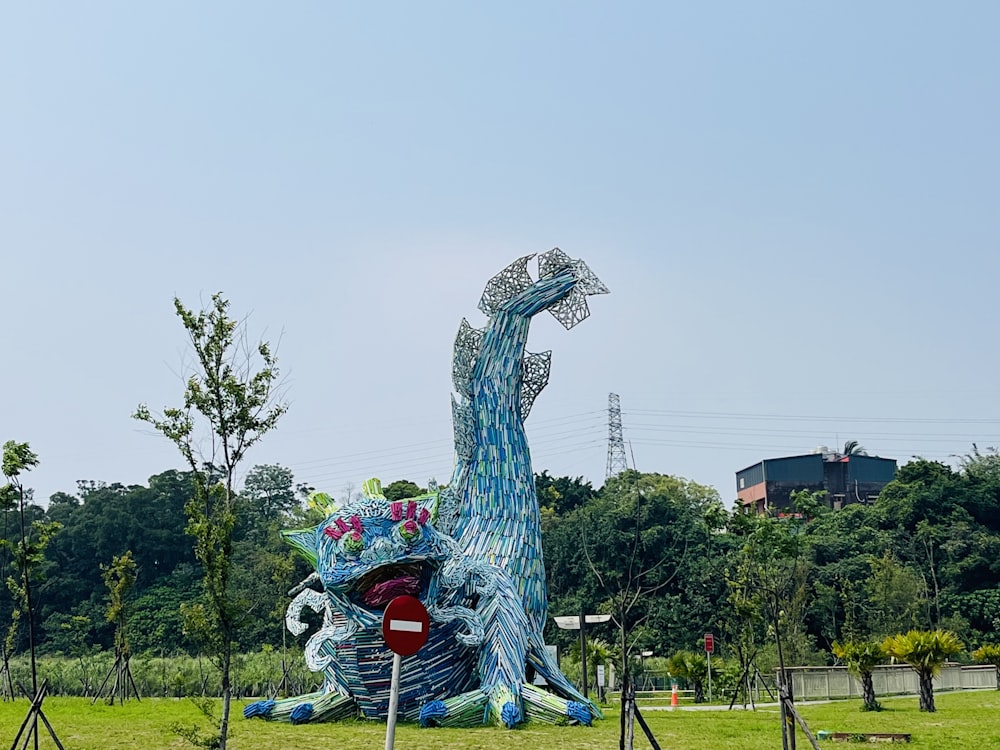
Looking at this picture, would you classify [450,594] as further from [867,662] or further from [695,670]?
[695,670]

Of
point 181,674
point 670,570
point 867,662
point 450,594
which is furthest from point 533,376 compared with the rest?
point 670,570

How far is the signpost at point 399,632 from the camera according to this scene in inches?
251

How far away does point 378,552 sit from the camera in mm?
13336

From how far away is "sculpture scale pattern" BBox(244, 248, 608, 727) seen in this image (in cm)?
1349

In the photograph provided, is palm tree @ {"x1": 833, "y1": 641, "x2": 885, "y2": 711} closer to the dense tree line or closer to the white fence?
the white fence

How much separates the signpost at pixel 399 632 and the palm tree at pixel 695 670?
19.9 metres

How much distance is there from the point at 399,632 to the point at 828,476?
2187 inches

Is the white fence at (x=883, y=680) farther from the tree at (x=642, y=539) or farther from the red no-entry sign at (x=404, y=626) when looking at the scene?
the red no-entry sign at (x=404, y=626)

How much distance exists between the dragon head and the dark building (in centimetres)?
4571

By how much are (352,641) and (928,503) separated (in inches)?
1331

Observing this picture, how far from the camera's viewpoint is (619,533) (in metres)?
40.4

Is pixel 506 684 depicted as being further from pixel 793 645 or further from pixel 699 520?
pixel 699 520

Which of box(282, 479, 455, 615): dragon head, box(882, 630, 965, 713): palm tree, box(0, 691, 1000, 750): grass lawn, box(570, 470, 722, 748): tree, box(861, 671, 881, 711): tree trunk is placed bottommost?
box(0, 691, 1000, 750): grass lawn

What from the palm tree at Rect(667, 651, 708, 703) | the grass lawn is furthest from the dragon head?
the palm tree at Rect(667, 651, 708, 703)
